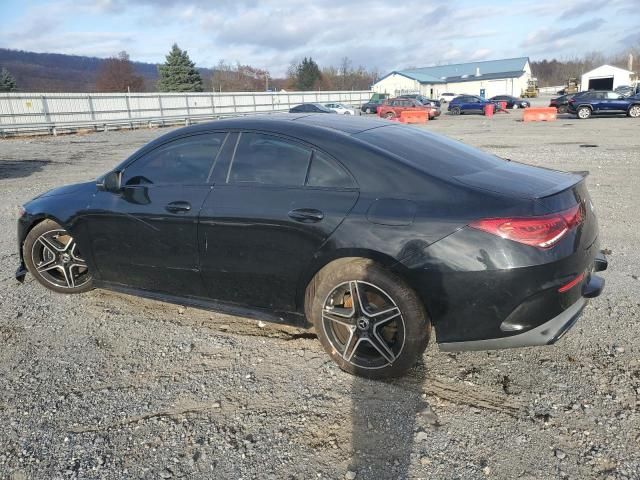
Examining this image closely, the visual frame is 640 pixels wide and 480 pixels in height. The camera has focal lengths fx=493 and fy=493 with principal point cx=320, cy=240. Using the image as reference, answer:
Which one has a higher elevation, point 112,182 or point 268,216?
point 112,182

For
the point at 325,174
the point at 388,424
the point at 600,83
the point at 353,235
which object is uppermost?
the point at 600,83

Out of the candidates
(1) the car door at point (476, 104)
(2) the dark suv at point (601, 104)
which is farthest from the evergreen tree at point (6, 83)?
(2) the dark suv at point (601, 104)

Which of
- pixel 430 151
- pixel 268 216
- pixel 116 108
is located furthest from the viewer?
pixel 116 108

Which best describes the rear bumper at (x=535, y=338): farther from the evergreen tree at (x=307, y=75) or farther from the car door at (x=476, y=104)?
the evergreen tree at (x=307, y=75)

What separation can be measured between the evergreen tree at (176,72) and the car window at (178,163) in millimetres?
65498

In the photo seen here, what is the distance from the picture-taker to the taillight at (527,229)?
2.61 metres

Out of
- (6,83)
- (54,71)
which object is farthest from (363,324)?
(54,71)

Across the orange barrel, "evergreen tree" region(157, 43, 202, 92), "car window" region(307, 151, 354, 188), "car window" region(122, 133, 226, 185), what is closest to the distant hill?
"evergreen tree" region(157, 43, 202, 92)

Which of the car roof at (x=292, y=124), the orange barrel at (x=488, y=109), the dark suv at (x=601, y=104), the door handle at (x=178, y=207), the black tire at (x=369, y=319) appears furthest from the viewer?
the orange barrel at (x=488, y=109)

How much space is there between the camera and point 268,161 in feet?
11.0

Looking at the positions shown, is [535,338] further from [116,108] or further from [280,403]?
[116,108]

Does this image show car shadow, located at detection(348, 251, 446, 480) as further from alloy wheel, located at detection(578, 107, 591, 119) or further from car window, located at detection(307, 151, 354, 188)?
alloy wheel, located at detection(578, 107, 591, 119)

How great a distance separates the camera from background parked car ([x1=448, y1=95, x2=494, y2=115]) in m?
39.6

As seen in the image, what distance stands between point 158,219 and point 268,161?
37.8 inches
